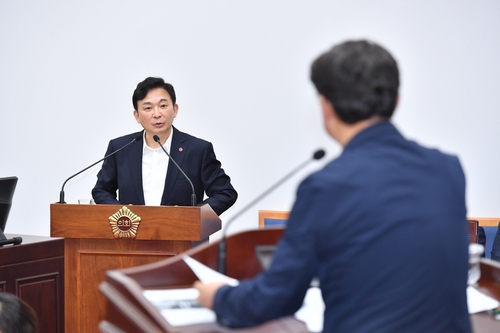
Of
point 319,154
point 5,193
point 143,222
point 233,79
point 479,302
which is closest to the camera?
point 479,302

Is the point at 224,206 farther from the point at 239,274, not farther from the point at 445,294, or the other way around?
the point at 445,294

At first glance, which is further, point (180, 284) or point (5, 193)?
point (5, 193)

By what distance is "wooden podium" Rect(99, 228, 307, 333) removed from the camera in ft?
3.98

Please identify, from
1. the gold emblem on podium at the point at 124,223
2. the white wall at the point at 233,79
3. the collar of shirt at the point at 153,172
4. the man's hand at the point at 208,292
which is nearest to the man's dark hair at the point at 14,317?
the gold emblem on podium at the point at 124,223

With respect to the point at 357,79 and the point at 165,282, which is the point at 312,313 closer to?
the point at 165,282

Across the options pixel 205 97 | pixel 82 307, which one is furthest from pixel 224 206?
pixel 205 97

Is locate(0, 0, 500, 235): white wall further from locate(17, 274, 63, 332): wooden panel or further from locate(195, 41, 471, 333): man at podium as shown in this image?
locate(195, 41, 471, 333): man at podium

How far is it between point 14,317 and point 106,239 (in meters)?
0.89

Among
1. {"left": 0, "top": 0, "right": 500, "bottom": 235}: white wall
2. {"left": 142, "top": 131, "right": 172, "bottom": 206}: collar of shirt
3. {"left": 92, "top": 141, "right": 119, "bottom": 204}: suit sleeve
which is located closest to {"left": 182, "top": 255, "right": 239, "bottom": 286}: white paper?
{"left": 142, "top": 131, "right": 172, "bottom": 206}: collar of shirt

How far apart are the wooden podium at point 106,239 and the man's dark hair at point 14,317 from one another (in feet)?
2.55

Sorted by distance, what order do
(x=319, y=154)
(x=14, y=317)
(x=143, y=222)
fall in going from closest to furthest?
1. (x=319, y=154)
2. (x=14, y=317)
3. (x=143, y=222)

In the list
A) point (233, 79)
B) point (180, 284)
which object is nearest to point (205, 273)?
point (180, 284)

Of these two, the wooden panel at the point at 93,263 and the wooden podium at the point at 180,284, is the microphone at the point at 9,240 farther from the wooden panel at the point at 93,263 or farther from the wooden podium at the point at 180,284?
the wooden podium at the point at 180,284

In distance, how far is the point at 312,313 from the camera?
1441mm
